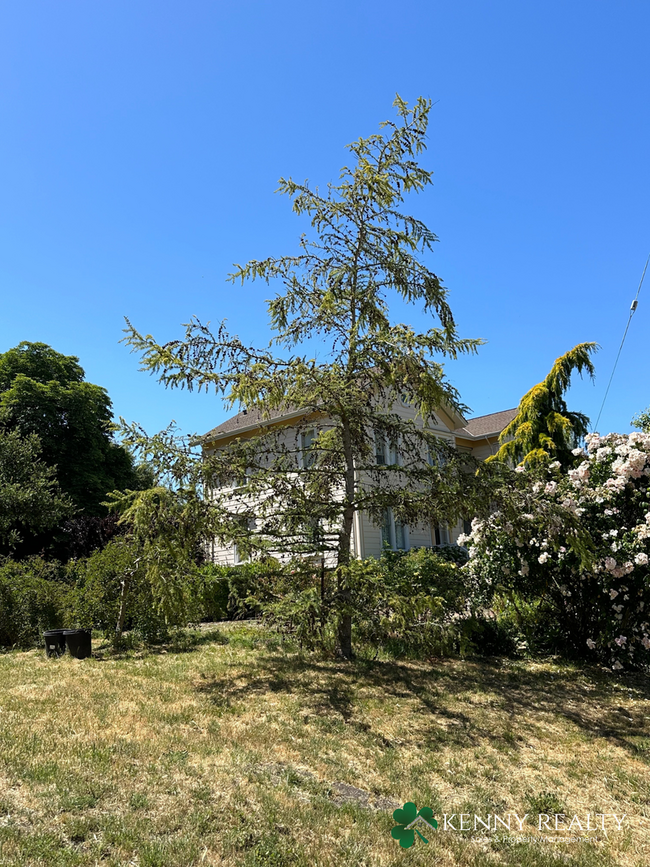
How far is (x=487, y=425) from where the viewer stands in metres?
25.0

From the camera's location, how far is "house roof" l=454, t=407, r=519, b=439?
23780 mm

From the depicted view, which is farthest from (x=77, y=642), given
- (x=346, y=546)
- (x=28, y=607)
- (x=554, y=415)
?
(x=554, y=415)

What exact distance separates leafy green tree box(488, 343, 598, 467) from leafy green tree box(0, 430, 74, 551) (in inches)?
559

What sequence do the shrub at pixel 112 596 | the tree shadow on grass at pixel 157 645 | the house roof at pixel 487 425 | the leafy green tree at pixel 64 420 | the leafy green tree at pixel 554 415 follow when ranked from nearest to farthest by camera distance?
1. the tree shadow on grass at pixel 157 645
2. the shrub at pixel 112 596
3. the leafy green tree at pixel 554 415
4. the house roof at pixel 487 425
5. the leafy green tree at pixel 64 420

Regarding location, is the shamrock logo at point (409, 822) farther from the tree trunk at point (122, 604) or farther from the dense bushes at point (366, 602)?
the tree trunk at point (122, 604)

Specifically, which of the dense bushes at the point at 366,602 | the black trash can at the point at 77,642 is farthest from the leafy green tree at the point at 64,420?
the dense bushes at the point at 366,602

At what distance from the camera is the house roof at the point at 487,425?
78.0 feet

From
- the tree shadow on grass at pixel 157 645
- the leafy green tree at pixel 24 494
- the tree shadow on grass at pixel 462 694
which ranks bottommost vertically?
the tree shadow on grass at pixel 462 694

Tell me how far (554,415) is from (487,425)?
9592 mm

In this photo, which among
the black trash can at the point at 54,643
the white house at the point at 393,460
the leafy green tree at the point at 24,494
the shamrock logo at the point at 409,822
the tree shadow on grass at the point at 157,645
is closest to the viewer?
the shamrock logo at the point at 409,822

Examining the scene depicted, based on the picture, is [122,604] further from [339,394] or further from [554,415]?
[554,415]

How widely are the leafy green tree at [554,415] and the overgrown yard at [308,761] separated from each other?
7873mm

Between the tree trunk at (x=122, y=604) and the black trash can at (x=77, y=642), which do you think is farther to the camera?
the tree trunk at (x=122, y=604)

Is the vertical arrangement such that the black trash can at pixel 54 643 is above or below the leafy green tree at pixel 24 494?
below
